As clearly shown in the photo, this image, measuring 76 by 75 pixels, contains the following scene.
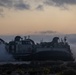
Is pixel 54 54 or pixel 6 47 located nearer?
pixel 54 54

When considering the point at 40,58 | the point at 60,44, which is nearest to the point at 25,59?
the point at 40,58

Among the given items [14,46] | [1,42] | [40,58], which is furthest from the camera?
[1,42]

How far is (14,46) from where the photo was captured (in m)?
106

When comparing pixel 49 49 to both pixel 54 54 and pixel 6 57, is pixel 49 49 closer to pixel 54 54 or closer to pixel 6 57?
pixel 54 54

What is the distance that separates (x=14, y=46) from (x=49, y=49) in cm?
976

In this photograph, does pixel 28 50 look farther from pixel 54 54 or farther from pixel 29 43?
pixel 54 54

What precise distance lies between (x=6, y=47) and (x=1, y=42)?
23.5ft

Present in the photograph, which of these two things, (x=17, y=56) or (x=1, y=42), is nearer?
(x=17, y=56)

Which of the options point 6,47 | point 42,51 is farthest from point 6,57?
point 42,51

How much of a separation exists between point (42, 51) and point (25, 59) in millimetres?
4560

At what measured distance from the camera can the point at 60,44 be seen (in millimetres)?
105188

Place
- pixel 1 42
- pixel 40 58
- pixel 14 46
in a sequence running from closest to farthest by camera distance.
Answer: pixel 40 58, pixel 14 46, pixel 1 42

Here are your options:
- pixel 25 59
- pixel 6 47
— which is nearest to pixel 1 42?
pixel 6 47

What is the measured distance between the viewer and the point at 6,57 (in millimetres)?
108000
